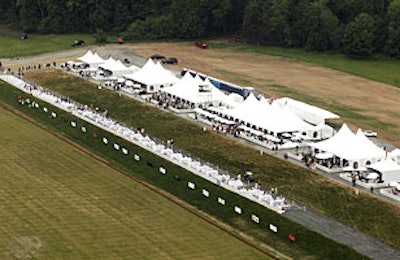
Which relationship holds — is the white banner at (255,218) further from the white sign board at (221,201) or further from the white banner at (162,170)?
the white banner at (162,170)

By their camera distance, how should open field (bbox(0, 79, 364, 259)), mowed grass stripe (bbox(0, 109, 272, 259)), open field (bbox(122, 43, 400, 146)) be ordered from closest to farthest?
mowed grass stripe (bbox(0, 109, 272, 259)) < open field (bbox(0, 79, 364, 259)) < open field (bbox(122, 43, 400, 146))

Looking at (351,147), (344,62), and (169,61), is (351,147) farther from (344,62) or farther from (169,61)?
(344,62)

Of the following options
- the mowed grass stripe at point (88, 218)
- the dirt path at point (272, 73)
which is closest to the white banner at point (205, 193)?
the mowed grass stripe at point (88, 218)

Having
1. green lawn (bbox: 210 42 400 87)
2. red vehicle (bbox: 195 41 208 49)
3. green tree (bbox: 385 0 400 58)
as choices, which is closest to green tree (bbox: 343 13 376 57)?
green lawn (bbox: 210 42 400 87)

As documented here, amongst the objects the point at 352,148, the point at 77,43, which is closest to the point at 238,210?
the point at 352,148

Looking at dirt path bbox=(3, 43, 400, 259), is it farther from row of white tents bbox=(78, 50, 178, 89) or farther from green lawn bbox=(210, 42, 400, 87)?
row of white tents bbox=(78, 50, 178, 89)
